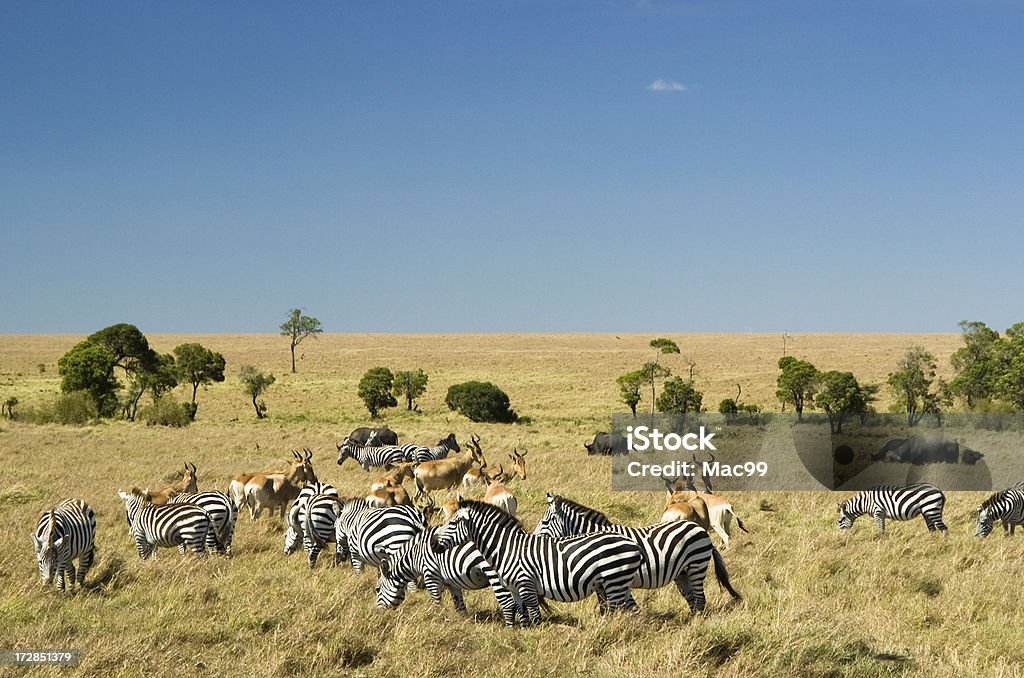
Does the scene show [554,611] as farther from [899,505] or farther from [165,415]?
[165,415]

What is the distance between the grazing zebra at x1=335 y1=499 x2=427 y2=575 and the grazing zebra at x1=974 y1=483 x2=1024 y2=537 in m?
9.74

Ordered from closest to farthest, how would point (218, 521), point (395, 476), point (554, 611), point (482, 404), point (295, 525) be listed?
point (554, 611) → point (218, 521) → point (295, 525) → point (395, 476) → point (482, 404)

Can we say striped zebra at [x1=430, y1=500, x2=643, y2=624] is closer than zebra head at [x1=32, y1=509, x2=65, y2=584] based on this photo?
Yes

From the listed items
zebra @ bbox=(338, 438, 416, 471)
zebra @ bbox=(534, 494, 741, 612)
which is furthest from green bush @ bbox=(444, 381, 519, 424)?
zebra @ bbox=(534, 494, 741, 612)

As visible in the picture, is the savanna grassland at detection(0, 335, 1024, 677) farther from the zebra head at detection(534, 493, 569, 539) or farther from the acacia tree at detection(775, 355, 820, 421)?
the acacia tree at detection(775, 355, 820, 421)

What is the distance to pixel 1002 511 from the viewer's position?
591 inches

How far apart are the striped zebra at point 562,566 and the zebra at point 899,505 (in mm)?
8614

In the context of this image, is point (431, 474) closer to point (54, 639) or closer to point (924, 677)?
point (54, 639)

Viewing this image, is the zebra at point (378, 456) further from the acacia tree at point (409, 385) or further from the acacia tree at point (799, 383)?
the acacia tree at point (409, 385)

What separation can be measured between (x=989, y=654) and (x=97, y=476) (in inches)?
820

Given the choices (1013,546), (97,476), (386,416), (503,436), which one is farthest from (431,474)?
(386,416)

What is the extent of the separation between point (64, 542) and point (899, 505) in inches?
522

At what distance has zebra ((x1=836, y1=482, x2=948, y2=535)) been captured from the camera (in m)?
15.4

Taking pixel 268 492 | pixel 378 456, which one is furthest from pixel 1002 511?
pixel 378 456
